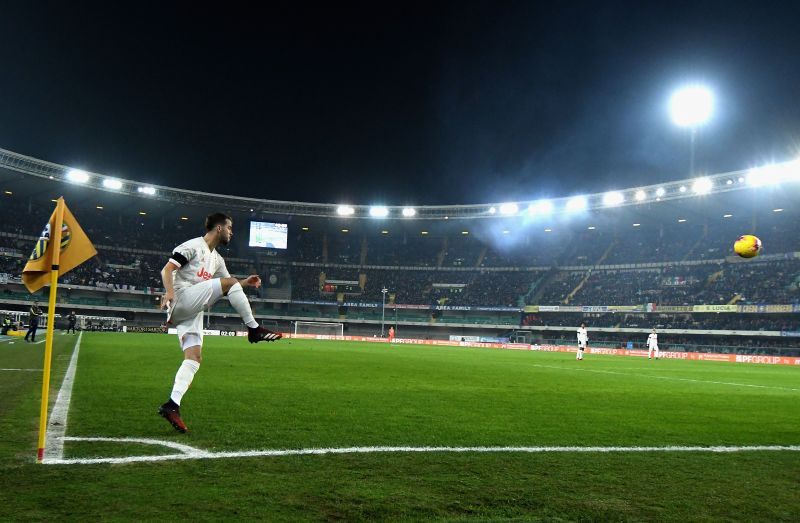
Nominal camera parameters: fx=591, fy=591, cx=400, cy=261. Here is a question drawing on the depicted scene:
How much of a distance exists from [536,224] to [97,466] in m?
67.6

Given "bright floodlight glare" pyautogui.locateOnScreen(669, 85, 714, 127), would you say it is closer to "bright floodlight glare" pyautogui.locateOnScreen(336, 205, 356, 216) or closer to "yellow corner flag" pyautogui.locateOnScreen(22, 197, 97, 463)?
"bright floodlight glare" pyautogui.locateOnScreen(336, 205, 356, 216)

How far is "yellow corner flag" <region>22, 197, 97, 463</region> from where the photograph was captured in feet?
15.5

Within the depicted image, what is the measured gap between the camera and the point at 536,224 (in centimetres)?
6906

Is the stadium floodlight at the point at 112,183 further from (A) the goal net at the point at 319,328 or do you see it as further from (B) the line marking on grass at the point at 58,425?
(B) the line marking on grass at the point at 58,425

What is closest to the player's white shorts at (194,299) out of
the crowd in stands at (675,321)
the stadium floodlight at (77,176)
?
the crowd in stands at (675,321)

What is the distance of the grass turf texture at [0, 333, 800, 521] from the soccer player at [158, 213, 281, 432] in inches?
20.7

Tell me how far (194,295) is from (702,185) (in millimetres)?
48883


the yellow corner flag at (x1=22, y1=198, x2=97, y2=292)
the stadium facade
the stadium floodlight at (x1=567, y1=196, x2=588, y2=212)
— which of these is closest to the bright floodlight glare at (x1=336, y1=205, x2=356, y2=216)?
the stadium facade

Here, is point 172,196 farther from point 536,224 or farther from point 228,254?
point 536,224

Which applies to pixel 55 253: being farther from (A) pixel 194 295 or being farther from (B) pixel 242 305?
(B) pixel 242 305

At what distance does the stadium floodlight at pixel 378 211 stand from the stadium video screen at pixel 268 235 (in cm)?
1009

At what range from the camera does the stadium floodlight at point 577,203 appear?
56844 mm

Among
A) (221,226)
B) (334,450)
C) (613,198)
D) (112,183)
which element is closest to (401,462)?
(334,450)

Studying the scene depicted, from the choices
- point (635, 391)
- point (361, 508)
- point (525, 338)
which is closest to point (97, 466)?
point (361, 508)
